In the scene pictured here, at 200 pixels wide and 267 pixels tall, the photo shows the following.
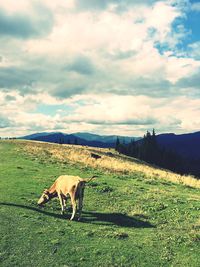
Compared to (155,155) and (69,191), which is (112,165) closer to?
(69,191)

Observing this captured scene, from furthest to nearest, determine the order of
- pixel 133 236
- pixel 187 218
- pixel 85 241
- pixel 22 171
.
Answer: pixel 22 171 → pixel 187 218 → pixel 133 236 → pixel 85 241

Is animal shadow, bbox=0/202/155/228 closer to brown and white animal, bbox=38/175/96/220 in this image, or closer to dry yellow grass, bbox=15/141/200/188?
brown and white animal, bbox=38/175/96/220

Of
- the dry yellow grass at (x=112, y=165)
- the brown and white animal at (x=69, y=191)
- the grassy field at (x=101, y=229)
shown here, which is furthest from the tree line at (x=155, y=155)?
the brown and white animal at (x=69, y=191)

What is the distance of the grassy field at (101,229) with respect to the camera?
1388cm

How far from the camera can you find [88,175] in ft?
115

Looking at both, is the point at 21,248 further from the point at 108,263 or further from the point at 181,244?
the point at 181,244

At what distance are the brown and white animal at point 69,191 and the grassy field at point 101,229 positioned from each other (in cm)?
67

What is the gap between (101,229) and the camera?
17516 millimetres

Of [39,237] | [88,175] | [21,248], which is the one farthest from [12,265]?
[88,175]

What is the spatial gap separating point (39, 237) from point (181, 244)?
252 inches

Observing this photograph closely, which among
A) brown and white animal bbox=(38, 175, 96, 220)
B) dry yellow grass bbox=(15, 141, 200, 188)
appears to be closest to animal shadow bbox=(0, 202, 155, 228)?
brown and white animal bbox=(38, 175, 96, 220)

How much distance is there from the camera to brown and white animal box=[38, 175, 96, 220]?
19.8 metres

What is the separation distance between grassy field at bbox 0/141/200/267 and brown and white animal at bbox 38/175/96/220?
0.67 meters

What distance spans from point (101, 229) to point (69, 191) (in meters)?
3.53
